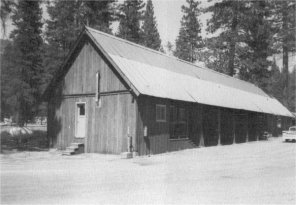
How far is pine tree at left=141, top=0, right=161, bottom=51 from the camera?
61.5 m

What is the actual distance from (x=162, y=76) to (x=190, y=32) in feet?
137

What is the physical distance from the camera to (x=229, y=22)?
4719 cm

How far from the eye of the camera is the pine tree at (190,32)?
6194 cm

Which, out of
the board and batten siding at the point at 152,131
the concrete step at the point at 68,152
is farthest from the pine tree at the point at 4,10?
the board and batten siding at the point at 152,131

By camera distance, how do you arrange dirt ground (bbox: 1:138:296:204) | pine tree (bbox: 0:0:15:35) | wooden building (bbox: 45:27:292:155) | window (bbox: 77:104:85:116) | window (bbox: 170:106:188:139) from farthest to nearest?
window (bbox: 170:106:188:139) < window (bbox: 77:104:85:116) < wooden building (bbox: 45:27:292:155) < pine tree (bbox: 0:0:15:35) < dirt ground (bbox: 1:138:296:204)

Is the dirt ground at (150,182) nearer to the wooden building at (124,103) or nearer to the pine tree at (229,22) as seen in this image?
the wooden building at (124,103)

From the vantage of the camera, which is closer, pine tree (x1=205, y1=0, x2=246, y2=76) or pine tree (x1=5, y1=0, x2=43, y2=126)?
pine tree (x1=5, y1=0, x2=43, y2=126)

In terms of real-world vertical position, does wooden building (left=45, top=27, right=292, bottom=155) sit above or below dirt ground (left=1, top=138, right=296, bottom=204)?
above

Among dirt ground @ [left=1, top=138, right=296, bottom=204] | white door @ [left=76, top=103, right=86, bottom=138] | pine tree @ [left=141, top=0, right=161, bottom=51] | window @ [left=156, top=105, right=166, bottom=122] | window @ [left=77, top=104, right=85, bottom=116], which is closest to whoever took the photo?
dirt ground @ [left=1, top=138, right=296, bottom=204]

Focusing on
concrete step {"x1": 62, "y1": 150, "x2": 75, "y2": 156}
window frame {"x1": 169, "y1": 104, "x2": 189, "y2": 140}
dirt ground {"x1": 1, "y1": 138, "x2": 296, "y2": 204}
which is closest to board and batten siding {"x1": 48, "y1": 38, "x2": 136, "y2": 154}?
concrete step {"x1": 62, "y1": 150, "x2": 75, "y2": 156}

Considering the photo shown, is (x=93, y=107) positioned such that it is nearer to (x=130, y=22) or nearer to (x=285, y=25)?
(x=130, y=22)

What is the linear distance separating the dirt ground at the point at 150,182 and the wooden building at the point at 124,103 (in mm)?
3126

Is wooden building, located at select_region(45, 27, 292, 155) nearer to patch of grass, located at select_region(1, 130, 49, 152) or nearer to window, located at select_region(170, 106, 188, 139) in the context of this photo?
window, located at select_region(170, 106, 188, 139)

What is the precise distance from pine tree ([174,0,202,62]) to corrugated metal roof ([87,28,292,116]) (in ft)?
96.6
